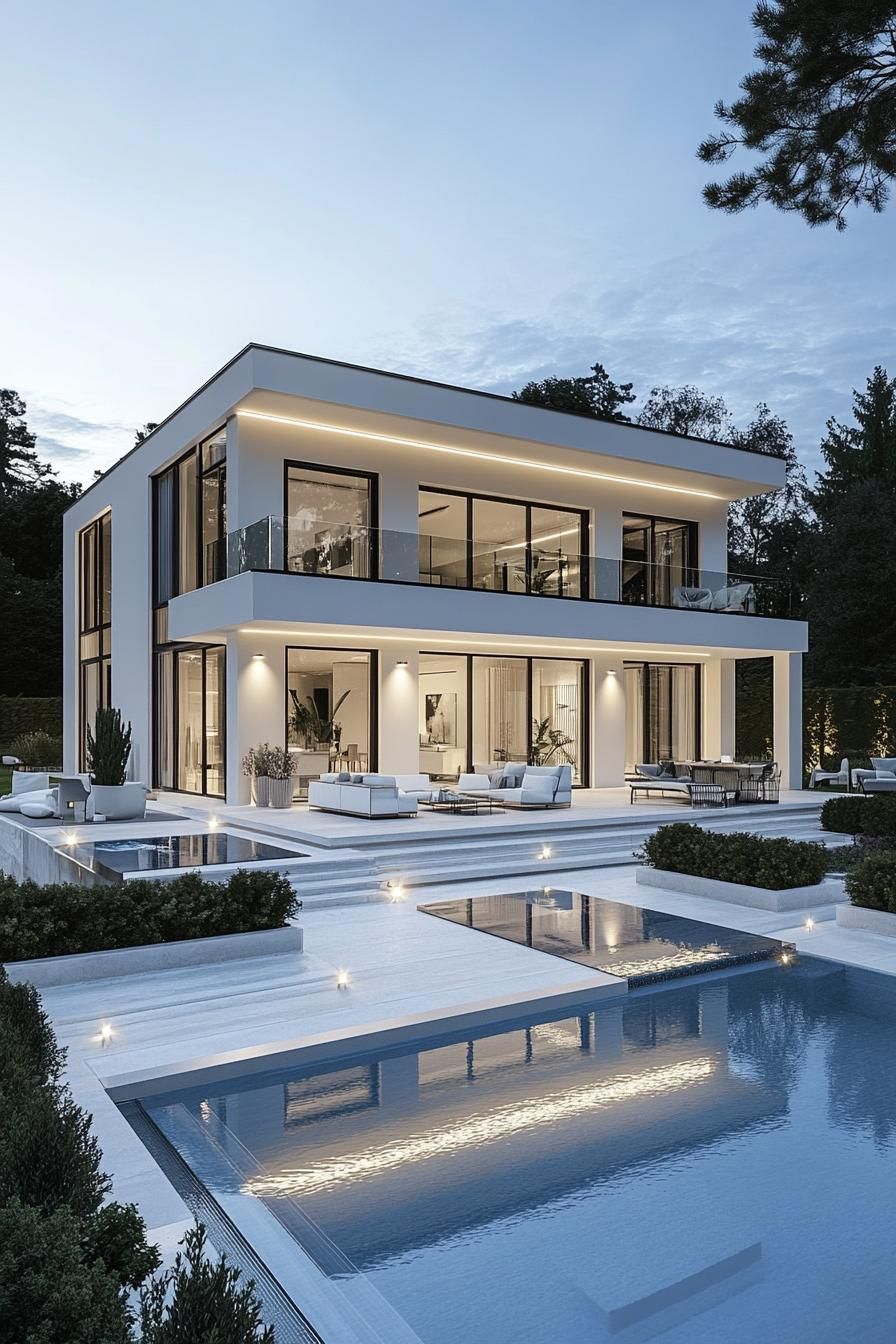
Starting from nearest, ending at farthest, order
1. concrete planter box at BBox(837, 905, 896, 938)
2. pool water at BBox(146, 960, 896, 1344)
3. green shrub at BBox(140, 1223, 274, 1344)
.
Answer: green shrub at BBox(140, 1223, 274, 1344)
pool water at BBox(146, 960, 896, 1344)
concrete planter box at BBox(837, 905, 896, 938)

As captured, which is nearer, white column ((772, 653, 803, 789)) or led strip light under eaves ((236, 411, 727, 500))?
led strip light under eaves ((236, 411, 727, 500))

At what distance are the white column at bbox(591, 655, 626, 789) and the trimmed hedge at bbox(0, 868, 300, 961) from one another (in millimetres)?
13774

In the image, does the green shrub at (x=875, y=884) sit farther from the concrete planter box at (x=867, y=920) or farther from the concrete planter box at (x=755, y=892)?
the concrete planter box at (x=755, y=892)

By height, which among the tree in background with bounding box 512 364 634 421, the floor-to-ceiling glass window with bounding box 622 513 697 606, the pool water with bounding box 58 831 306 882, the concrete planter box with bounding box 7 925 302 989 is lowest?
the concrete planter box with bounding box 7 925 302 989

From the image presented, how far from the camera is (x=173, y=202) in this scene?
1780 cm

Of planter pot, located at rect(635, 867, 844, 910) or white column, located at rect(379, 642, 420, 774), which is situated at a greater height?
white column, located at rect(379, 642, 420, 774)

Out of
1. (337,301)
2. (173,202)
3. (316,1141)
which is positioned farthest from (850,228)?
(337,301)

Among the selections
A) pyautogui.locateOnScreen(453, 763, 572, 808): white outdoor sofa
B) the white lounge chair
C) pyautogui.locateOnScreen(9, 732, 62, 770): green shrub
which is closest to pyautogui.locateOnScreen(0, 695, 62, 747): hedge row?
pyautogui.locateOnScreen(9, 732, 62, 770): green shrub

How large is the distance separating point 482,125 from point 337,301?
1009 centimetres

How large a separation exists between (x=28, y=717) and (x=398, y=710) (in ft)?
64.5

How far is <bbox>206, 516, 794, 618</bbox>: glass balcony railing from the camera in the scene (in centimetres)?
1606

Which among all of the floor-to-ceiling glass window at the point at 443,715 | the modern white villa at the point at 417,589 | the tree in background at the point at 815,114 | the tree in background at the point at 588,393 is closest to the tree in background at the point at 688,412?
the tree in background at the point at 588,393

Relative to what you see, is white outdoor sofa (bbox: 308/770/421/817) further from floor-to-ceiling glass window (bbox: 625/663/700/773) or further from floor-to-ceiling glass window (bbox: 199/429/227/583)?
floor-to-ceiling glass window (bbox: 625/663/700/773)

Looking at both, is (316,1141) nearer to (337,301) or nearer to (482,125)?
(482,125)
